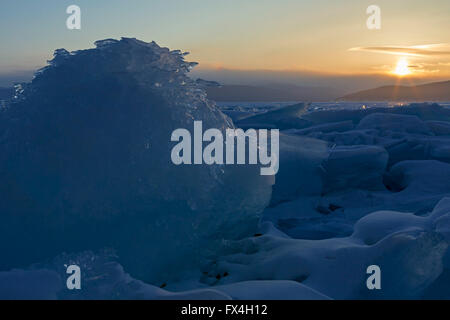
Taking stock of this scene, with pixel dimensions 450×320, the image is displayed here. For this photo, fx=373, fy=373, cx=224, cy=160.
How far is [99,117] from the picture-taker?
2.33m

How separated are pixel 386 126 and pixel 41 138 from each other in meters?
7.49

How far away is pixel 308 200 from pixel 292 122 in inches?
250

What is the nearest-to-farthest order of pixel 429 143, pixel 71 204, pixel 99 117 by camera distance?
1. pixel 71 204
2. pixel 99 117
3. pixel 429 143

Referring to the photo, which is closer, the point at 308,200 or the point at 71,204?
the point at 71,204

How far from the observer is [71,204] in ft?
7.03

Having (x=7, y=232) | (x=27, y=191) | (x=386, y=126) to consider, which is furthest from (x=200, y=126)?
(x=386, y=126)

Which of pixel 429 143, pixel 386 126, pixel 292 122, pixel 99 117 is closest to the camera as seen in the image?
pixel 99 117

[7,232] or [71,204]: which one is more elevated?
[71,204]

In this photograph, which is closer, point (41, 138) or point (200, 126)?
point (41, 138)
